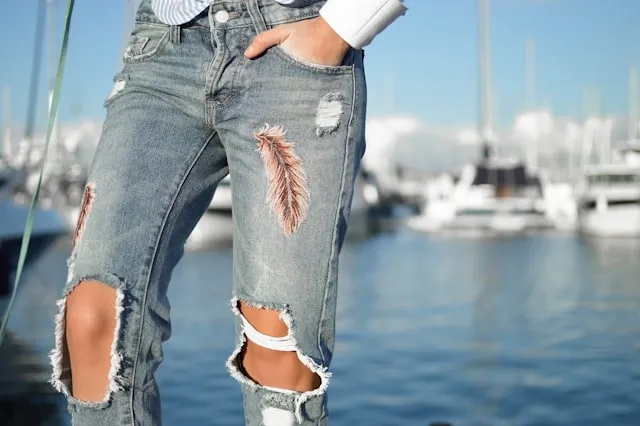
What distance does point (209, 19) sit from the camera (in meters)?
1.75

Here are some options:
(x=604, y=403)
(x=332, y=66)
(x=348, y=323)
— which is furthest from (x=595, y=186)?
(x=332, y=66)

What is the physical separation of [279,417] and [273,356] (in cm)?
12

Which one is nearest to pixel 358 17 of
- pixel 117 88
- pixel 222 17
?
pixel 222 17

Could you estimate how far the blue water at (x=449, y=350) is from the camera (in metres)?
5.32

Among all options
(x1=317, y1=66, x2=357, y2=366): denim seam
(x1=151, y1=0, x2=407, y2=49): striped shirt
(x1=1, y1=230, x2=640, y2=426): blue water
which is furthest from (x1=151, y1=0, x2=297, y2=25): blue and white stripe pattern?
(x1=1, y1=230, x2=640, y2=426): blue water

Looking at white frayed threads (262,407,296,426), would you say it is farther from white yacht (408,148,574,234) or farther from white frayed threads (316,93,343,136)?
white yacht (408,148,574,234)

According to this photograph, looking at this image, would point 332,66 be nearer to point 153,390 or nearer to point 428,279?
point 153,390

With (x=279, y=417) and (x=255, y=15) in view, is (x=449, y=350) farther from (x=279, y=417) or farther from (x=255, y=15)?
(x=255, y=15)

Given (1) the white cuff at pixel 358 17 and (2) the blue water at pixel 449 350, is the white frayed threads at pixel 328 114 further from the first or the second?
(2) the blue water at pixel 449 350

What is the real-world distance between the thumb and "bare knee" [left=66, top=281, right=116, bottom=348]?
1.63ft

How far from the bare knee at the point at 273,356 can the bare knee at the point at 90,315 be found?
269 millimetres

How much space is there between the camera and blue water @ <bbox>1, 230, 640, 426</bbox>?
17.5 feet

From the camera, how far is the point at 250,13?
1.75m

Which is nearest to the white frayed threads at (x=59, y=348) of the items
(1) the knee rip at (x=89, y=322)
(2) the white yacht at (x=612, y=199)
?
(1) the knee rip at (x=89, y=322)
